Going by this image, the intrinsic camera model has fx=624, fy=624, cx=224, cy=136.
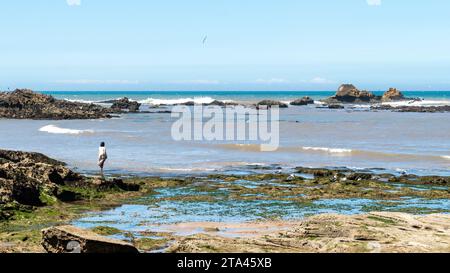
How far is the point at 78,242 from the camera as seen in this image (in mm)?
10078

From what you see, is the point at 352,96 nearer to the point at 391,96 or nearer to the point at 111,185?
the point at 391,96

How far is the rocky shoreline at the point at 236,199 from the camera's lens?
11070 mm

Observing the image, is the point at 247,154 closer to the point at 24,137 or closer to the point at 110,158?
the point at 110,158

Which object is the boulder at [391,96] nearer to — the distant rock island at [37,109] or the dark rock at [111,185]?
the distant rock island at [37,109]

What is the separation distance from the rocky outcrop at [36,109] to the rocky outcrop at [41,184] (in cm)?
6172

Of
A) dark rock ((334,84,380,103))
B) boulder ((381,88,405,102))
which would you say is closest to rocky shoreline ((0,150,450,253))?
dark rock ((334,84,380,103))

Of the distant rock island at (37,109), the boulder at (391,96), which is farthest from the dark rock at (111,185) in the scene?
the boulder at (391,96)

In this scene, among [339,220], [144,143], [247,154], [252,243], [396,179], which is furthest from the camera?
[144,143]

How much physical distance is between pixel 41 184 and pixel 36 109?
71.5 metres

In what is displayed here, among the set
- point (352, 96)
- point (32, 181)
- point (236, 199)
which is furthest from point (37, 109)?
point (352, 96)

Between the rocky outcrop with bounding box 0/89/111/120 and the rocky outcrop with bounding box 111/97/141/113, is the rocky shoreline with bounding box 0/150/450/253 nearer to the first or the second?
the rocky outcrop with bounding box 0/89/111/120

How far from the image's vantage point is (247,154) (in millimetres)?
38625
